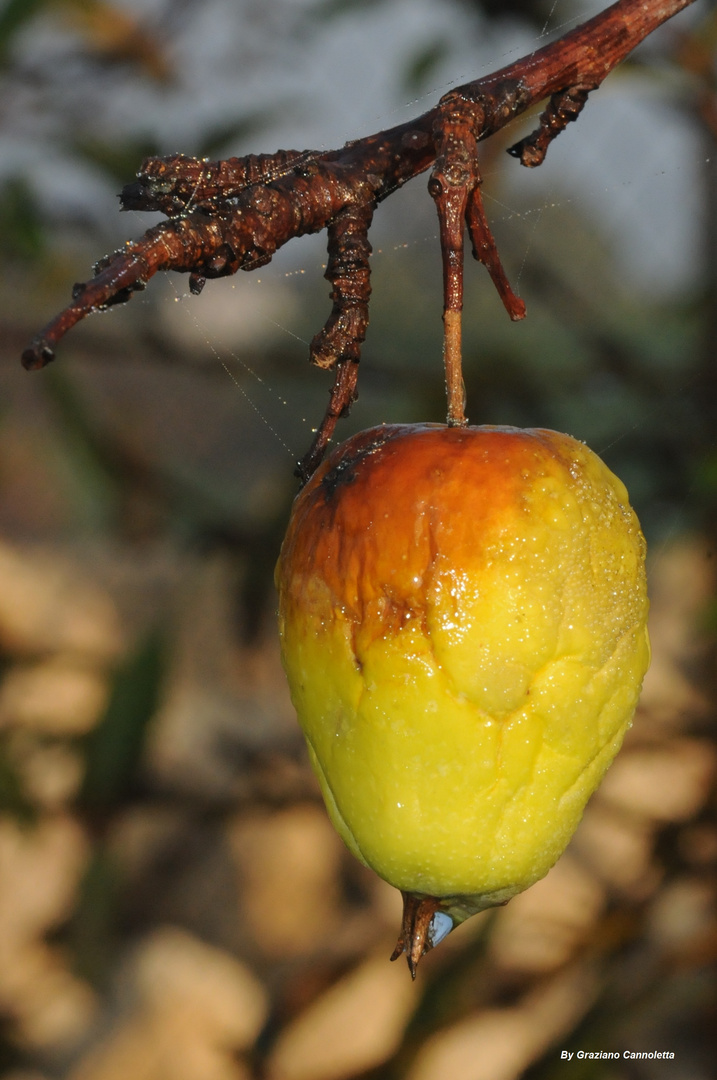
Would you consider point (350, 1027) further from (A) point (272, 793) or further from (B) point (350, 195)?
(B) point (350, 195)

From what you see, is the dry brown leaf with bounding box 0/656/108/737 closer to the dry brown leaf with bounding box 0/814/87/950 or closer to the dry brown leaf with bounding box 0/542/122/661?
the dry brown leaf with bounding box 0/542/122/661

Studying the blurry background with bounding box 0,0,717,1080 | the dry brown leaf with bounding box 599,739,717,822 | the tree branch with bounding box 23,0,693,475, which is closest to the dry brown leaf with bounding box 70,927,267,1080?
the blurry background with bounding box 0,0,717,1080

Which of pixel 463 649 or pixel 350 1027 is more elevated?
pixel 463 649

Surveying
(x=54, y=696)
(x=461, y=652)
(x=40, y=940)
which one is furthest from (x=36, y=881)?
(x=461, y=652)

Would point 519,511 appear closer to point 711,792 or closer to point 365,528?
point 365,528

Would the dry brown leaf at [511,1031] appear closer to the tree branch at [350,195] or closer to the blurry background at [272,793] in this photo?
the blurry background at [272,793]

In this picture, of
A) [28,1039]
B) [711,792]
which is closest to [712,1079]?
[711,792]

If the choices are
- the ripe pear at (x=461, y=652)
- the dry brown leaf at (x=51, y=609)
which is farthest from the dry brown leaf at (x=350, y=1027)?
the ripe pear at (x=461, y=652)

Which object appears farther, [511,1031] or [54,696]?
[54,696]
